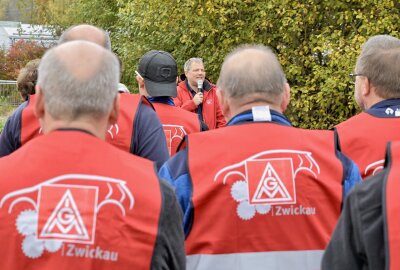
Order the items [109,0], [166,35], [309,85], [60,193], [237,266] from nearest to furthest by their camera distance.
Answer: [60,193] → [237,266] → [309,85] → [166,35] → [109,0]

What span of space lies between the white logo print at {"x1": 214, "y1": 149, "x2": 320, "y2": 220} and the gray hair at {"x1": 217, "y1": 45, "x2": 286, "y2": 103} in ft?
1.02

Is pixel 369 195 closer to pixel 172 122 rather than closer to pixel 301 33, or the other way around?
pixel 172 122

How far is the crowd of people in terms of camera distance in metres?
2.71

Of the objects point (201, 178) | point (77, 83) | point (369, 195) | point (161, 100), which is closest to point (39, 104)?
point (77, 83)

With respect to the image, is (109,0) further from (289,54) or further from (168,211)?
(168,211)

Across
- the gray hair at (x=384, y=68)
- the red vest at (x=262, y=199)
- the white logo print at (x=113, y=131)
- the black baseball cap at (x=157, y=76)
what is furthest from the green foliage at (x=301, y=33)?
the red vest at (x=262, y=199)

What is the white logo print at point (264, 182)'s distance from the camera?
343 centimetres

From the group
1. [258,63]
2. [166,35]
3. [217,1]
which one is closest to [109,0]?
[166,35]

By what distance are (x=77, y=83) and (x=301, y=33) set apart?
1168cm

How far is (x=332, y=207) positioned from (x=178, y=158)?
72 cm

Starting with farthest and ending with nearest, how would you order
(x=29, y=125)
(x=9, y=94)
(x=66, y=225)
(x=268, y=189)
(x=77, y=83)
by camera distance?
(x=9, y=94), (x=29, y=125), (x=268, y=189), (x=77, y=83), (x=66, y=225)

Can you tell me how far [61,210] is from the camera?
107 inches

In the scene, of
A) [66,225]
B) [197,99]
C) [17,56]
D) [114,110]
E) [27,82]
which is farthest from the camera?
[17,56]

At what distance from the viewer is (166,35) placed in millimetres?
16266
